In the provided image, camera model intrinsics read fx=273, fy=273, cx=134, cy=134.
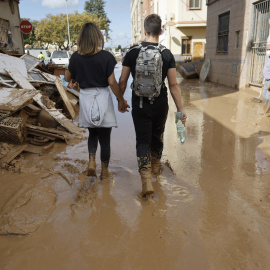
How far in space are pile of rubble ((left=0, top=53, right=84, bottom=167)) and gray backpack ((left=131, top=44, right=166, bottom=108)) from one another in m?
2.32

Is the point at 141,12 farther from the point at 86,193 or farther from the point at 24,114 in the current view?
the point at 86,193

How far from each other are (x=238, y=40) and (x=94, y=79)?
32.6 feet

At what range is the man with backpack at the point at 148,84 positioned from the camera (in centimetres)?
272

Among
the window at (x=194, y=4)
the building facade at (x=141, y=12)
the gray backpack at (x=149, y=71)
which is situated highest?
the building facade at (x=141, y=12)

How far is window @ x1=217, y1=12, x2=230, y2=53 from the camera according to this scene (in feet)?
41.2

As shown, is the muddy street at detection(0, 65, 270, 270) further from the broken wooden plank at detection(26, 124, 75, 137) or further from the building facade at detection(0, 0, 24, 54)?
the building facade at detection(0, 0, 24, 54)

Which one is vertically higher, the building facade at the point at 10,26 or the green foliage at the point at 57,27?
the green foliage at the point at 57,27

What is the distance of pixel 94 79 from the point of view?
303 cm

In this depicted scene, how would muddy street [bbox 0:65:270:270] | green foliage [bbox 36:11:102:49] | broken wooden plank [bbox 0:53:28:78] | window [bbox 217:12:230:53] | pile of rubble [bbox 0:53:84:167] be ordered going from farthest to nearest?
green foliage [bbox 36:11:102:49]
window [bbox 217:12:230:53]
broken wooden plank [bbox 0:53:28:78]
pile of rubble [bbox 0:53:84:167]
muddy street [bbox 0:65:270:270]

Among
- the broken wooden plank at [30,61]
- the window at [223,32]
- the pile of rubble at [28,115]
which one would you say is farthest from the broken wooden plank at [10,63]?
the window at [223,32]

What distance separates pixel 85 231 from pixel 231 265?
1.25m

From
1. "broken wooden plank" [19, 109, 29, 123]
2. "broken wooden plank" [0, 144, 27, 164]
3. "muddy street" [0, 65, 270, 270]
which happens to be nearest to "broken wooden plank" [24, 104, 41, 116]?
"broken wooden plank" [19, 109, 29, 123]

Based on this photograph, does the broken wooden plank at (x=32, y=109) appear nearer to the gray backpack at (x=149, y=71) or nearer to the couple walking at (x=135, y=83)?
the couple walking at (x=135, y=83)

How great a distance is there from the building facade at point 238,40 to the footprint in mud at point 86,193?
8302mm
